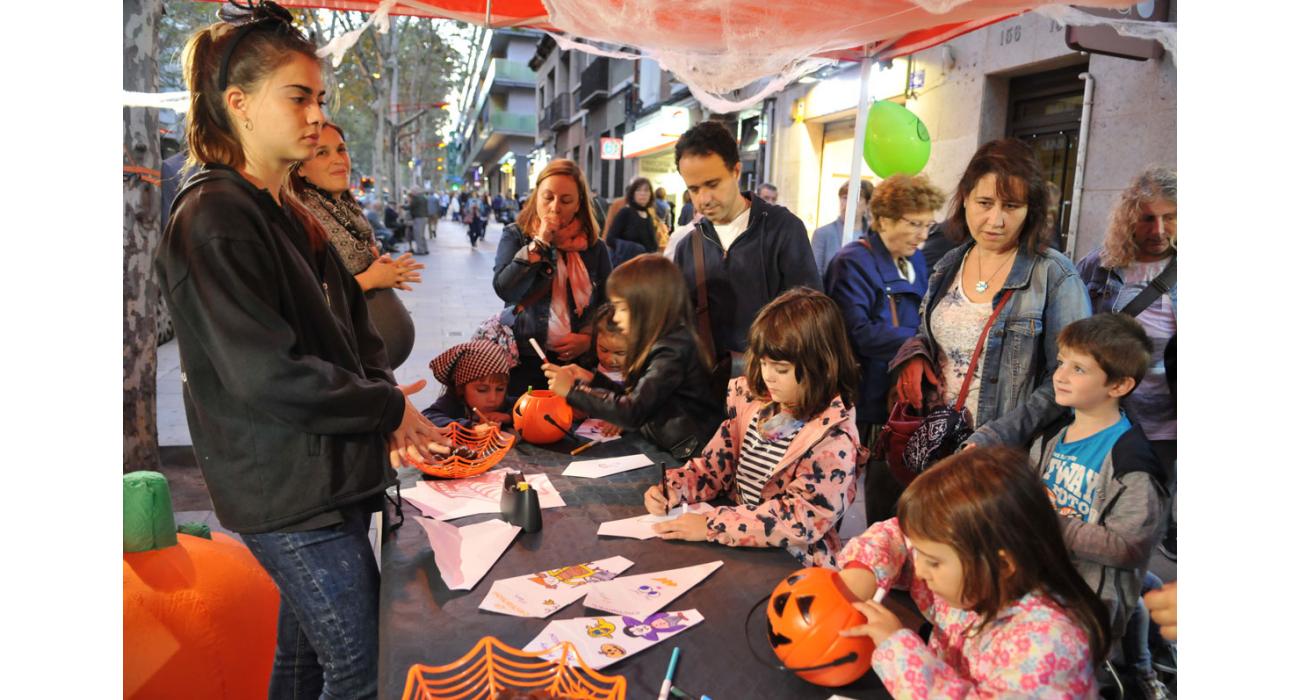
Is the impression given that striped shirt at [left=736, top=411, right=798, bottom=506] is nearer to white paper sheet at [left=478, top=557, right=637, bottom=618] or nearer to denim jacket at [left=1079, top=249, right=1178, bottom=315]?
white paper sheet at [left=478, top=557, right=637, bottom=618]

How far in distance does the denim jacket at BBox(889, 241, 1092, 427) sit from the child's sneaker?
924 millimetres

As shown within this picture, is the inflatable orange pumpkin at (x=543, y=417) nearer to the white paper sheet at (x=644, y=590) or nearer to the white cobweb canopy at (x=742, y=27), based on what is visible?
the white paper sheet at (x=644, y=590)

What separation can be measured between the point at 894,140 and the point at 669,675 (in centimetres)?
542

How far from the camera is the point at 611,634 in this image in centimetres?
178

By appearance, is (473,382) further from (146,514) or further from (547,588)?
(547,588)

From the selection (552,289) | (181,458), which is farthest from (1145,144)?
(181,458)

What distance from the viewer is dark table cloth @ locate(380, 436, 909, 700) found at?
1.63 meters

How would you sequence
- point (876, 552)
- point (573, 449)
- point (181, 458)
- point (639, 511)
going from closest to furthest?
point (876, 552) → point (639, 511) → point (573, 449) → point (181, 458)

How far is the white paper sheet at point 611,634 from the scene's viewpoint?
5.57 feet

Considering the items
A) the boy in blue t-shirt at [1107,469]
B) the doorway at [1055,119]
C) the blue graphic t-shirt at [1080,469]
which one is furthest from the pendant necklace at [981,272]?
the doorway at [1055,119]

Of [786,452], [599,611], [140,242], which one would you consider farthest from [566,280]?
[140,242]

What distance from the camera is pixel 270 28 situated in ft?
5.75

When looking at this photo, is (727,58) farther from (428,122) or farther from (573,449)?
(428,122)

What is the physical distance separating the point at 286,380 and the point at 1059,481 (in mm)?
2108
